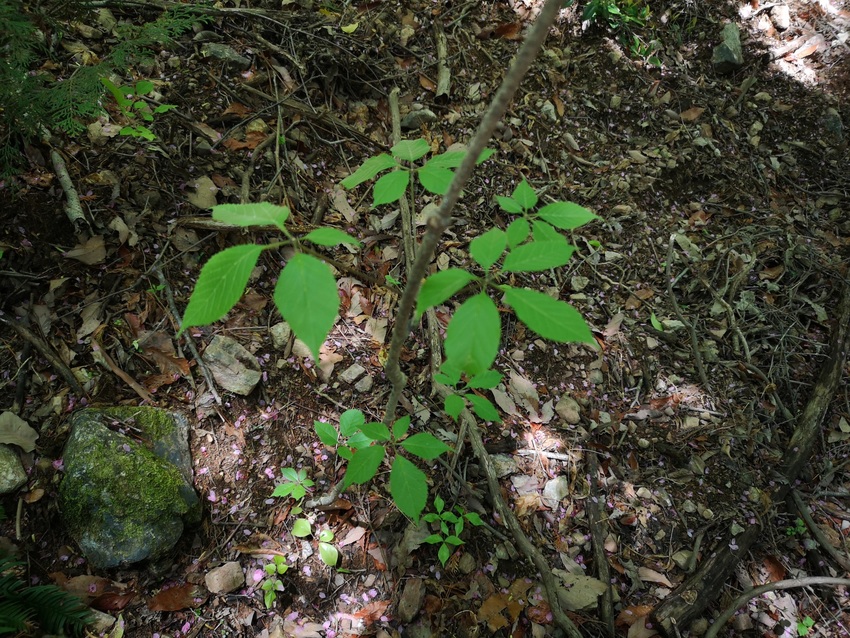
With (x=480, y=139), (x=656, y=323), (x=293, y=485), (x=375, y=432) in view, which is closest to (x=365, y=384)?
(x=293, y=485)

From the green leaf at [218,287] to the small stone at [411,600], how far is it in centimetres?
162

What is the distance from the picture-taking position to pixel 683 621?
216 centimetres

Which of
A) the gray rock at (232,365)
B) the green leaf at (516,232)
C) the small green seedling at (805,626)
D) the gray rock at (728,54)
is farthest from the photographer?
the gray rock at (728,54)

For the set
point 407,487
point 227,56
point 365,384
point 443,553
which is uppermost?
point 227,56

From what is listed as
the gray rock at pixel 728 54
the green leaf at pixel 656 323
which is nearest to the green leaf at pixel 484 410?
the green leaf at pixel 656 323

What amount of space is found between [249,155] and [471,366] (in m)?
2.45

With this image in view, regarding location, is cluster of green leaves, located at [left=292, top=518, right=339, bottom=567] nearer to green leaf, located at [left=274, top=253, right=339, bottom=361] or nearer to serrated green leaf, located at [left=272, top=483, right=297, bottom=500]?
serrated green leaf, located at [left=272, top=483, right=297, bottom=500]

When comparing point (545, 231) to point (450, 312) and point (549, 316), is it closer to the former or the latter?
point (549, 316)

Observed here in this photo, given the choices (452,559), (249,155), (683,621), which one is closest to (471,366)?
(452,559)

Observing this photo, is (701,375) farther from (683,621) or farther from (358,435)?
(358,435)

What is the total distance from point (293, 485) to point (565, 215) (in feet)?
5.34

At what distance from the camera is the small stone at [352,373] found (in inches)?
97.0

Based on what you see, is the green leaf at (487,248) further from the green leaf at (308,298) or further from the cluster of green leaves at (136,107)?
the cluster of green leaves at (136,107)

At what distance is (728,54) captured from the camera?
465 cm
